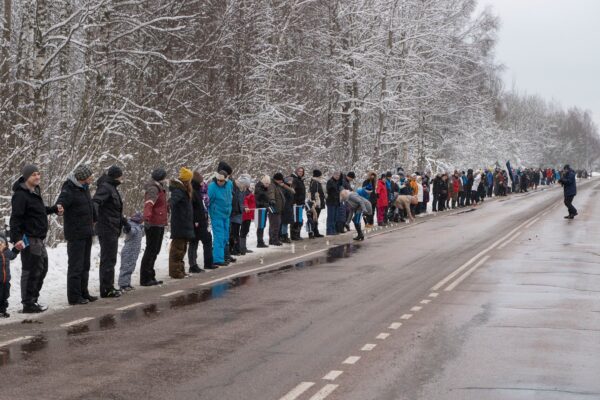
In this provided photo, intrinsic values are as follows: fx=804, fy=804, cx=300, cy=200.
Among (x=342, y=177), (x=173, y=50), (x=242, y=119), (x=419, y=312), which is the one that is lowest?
(x=419, y=312)

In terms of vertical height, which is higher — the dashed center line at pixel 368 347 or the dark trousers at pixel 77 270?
the dark trousers at pixel 77 270

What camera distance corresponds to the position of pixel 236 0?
28.2 meters

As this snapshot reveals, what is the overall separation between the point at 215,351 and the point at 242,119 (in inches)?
905

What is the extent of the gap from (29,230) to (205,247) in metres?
5.60

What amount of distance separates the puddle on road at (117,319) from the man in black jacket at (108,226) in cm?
109

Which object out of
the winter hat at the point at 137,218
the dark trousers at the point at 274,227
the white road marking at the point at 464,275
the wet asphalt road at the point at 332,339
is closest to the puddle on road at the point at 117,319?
the wet asphalt road at the point at 332,339

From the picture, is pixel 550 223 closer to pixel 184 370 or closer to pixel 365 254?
pixel 365 254

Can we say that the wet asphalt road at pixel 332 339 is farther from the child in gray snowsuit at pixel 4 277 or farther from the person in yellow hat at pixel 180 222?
the child in gray snowsuit at pixel 4 277

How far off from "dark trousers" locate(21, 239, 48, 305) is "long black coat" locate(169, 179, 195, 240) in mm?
3788

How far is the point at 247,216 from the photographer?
19625 mm

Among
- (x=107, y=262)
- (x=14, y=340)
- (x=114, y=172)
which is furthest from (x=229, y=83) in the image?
(x=14, y=340)

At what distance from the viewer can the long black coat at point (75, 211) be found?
11.6 metres

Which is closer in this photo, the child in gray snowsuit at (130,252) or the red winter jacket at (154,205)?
the child in gray snowsuit at (130,252)

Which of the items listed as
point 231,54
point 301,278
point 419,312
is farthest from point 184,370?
point 231,54
